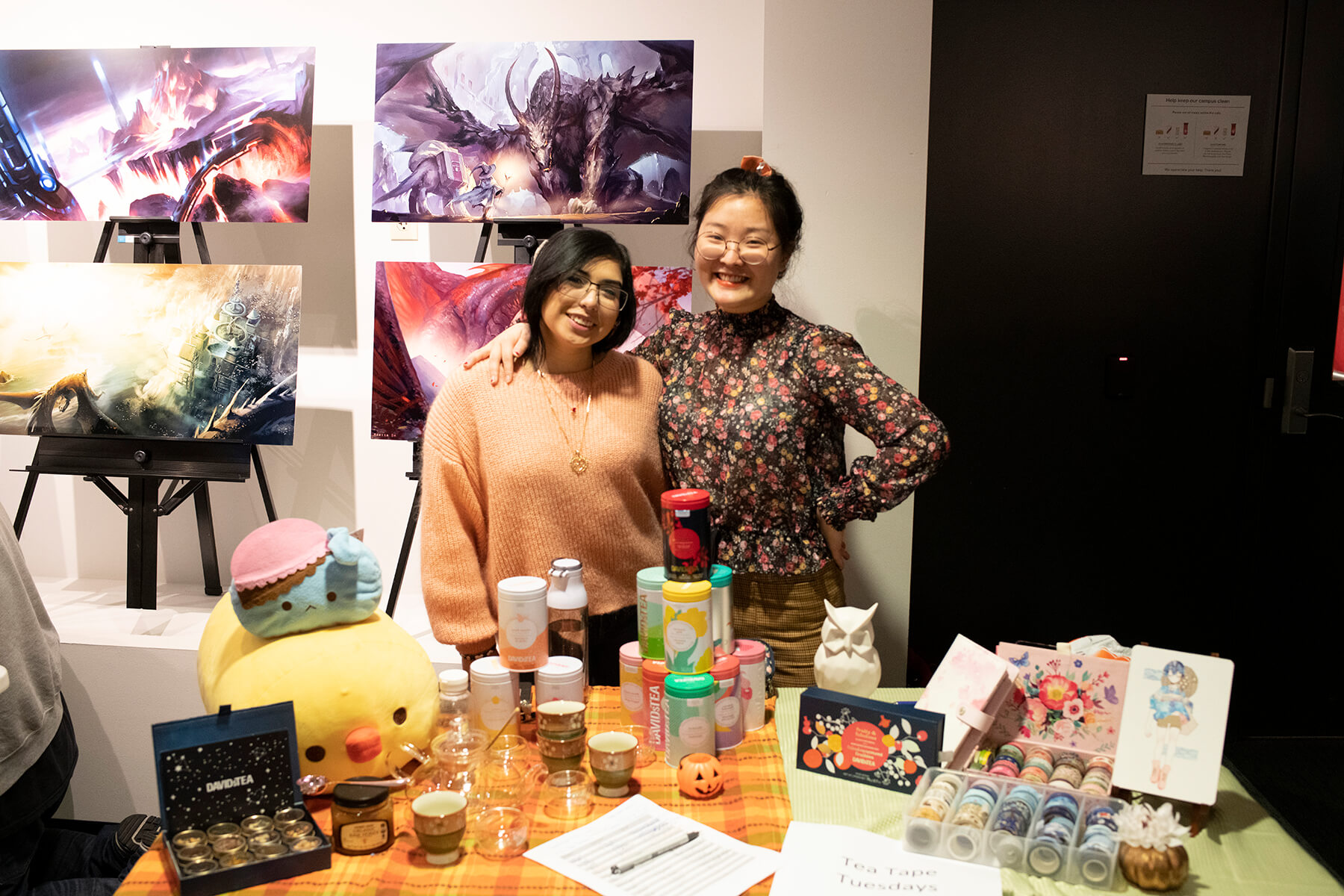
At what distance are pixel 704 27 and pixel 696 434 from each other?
1.58 metres

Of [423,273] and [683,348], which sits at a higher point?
[423,273]

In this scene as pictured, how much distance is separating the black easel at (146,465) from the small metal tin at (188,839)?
5.14ft

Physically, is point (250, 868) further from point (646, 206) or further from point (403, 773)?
point (646, 206)

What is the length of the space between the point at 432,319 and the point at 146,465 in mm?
931

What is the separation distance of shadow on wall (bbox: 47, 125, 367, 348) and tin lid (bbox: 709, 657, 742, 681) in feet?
6.64

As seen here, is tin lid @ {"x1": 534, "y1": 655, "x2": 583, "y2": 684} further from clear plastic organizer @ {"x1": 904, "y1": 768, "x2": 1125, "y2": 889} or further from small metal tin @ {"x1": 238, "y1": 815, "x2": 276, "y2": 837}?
clear plastic organizer @ {"x1": 904, "y1": 768, "x2": 1125, "y2": 889}

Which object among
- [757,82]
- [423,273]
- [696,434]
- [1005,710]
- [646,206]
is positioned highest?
[757,82]

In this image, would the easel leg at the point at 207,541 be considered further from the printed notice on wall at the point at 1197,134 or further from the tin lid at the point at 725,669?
the printed notice on wall at the point at 1197,134

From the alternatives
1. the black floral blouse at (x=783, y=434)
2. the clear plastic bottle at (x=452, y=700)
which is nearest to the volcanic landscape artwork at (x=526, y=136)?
the black floral blouse at (x=783, y=434)

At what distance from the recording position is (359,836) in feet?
4.07

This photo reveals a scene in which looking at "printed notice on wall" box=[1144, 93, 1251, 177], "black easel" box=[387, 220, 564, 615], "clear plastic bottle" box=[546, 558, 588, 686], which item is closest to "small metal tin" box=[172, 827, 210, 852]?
"clear plastic bottle" box=[546, 558, 588, 686]

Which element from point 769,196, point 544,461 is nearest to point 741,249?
point 769,196

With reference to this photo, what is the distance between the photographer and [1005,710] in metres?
1.46

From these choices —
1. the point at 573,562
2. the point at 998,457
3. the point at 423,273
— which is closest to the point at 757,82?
the point at 423,273
